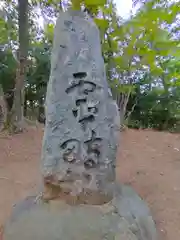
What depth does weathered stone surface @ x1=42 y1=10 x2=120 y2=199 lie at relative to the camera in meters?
1.60

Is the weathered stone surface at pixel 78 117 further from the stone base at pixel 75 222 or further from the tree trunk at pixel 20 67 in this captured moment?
the tree trunk at pixel 20 67

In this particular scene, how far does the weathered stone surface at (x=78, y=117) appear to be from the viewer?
160 cm

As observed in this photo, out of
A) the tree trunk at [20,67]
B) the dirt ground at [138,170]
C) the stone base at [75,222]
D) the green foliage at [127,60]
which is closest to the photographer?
the stone base at [75,222]

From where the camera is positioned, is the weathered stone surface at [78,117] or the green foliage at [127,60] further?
the green foliage at [127,60]

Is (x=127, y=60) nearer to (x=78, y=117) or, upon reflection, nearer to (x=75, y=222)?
(x=78, y=117)

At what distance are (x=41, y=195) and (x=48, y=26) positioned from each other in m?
3.22

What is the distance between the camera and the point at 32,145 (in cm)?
387

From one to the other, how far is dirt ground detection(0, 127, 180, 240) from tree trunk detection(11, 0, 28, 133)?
0.67ft

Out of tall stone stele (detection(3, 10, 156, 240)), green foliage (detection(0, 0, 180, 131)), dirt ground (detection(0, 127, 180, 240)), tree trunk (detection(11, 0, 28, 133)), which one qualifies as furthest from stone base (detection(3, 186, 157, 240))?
tree trunk (detection(11, 0, 28, 133))

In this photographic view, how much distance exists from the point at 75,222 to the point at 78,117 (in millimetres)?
586

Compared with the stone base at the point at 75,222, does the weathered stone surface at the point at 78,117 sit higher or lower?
higher

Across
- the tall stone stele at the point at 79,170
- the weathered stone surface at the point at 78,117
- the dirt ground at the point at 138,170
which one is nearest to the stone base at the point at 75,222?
the tall stone stele at the point at 79,170

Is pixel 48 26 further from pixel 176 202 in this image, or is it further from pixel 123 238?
pixel 123 238

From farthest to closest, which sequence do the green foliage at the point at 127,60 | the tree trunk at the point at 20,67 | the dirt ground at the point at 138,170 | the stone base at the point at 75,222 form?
the tree trunk at the point at 20,67
the green foliage at the point at 127,60
the dirt ground at the point at 138,170
the stone base at the point at 75,222
